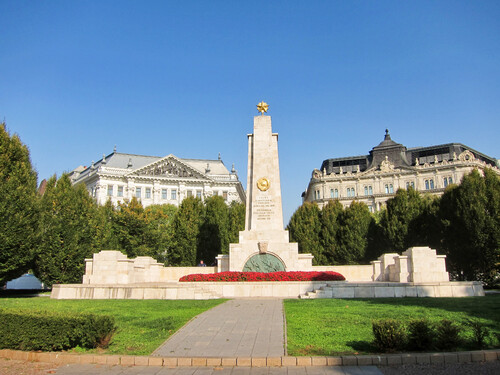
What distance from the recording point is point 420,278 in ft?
68.5

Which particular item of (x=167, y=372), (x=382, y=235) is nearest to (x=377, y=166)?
(x=382, y=235)

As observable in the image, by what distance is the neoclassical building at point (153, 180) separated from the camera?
81188 mm

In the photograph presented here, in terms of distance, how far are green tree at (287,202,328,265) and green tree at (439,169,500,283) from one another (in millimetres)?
11528

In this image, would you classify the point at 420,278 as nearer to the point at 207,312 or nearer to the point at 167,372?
the point at 207,312

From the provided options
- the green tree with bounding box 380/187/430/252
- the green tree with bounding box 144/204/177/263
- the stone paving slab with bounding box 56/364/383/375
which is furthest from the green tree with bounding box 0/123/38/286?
the green tree with bounding box 380/187/430/252

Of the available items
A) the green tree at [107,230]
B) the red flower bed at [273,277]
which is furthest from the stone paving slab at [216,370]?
the green tree at [107,230]

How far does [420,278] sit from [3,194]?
860 inches

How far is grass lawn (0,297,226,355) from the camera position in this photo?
30.5 ft

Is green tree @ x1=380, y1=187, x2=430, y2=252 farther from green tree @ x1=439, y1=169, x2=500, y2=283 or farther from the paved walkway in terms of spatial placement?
the paved walkway

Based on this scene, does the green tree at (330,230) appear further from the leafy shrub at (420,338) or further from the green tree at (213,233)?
the leafy shrub at (420,338)

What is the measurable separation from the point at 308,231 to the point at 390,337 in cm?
3269

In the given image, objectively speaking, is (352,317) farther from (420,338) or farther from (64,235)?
(64,235)

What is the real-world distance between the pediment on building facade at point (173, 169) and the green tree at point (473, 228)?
59.6 meters

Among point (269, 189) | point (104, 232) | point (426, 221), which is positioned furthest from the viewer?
point (426, 221)
